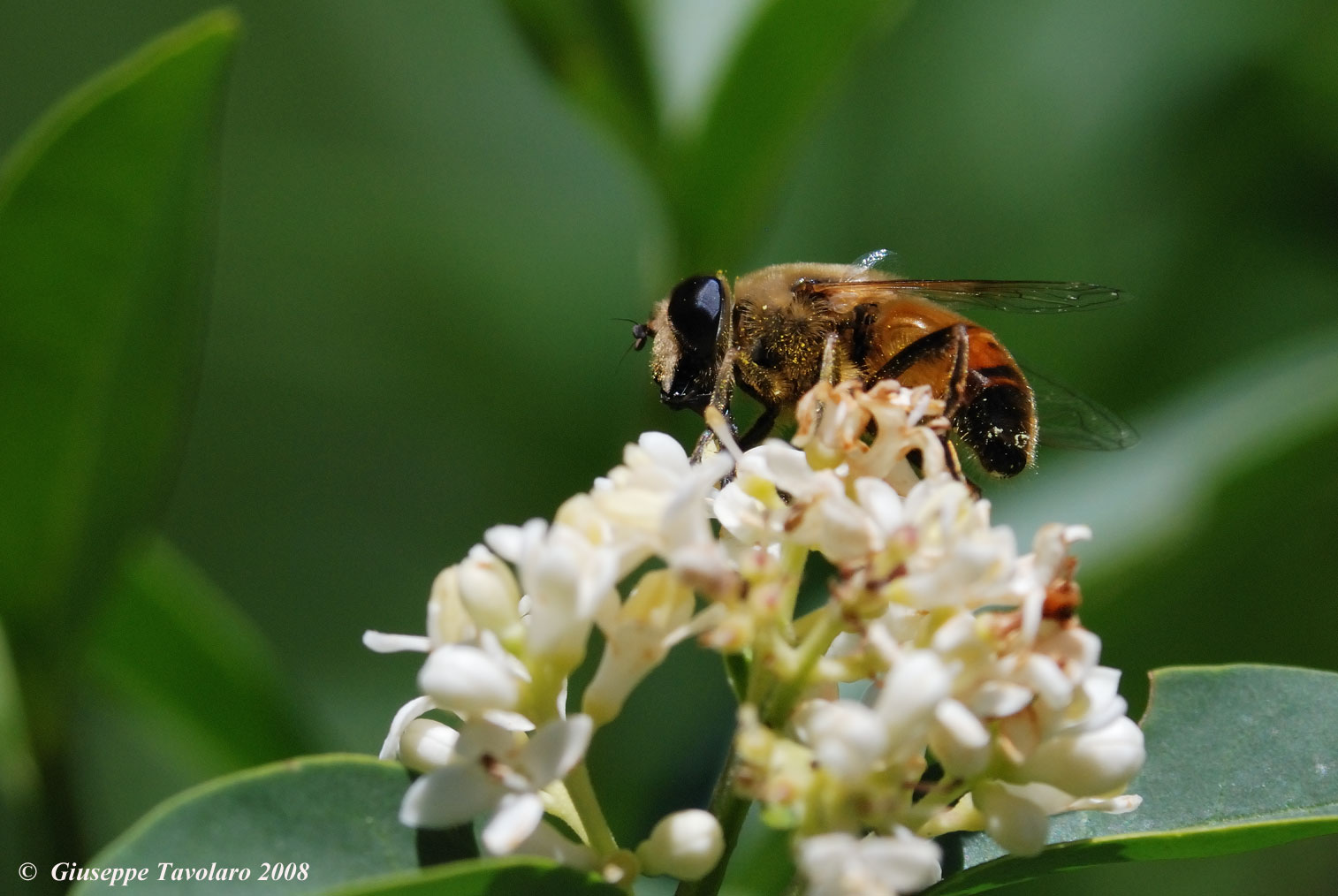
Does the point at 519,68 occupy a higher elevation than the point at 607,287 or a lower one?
higher

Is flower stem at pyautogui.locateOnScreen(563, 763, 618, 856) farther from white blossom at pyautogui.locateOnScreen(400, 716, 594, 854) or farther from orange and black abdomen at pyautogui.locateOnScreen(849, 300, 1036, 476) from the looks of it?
orange and black abdomen at pyautogui.locateOnScreen(849, 300, 1036, 476)

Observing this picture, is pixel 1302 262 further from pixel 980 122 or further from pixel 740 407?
pixel 740 407

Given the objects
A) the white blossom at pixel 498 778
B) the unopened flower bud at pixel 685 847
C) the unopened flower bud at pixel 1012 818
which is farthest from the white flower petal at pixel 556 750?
the unopened flower bud at pixel 1012 818

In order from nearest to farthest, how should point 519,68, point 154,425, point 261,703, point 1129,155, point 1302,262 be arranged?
1. point 154,425
2. point 261,703
3. point 1302,262
4. point 1129,155
5. point 519,68

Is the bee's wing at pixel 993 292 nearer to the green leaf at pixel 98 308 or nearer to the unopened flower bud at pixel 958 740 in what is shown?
the green leaf at pixel 98 308

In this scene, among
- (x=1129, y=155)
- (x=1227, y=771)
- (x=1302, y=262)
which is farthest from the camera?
(x=1129, y=155)

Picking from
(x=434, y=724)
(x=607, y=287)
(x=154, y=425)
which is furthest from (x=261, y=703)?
(x=607, y=287)
